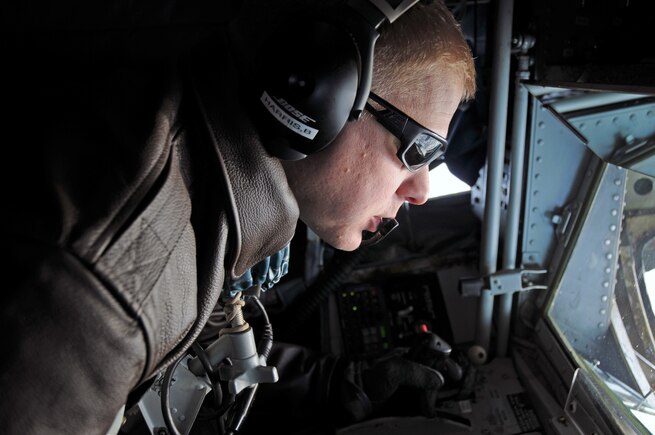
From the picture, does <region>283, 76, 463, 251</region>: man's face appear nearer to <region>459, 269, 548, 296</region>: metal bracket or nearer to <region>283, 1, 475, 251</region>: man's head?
<region>283, 1, 475, 251</region>: man's head

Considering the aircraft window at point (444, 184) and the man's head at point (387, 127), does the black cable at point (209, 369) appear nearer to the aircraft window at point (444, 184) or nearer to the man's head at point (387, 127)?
the man's head at point (387, 127)

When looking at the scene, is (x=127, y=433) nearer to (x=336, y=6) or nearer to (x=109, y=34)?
(x=109, y=34)

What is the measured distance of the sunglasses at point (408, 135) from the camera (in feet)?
2.89

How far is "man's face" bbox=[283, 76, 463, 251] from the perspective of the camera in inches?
34.6

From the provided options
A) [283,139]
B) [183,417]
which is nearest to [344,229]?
[283,139]

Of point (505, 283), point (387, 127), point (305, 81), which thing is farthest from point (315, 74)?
point (505, 283)

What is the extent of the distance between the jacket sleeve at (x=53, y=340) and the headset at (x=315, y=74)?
0.33 meters

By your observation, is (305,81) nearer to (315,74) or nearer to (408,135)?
(315,74)

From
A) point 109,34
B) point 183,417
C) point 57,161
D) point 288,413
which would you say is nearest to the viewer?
point 57,161

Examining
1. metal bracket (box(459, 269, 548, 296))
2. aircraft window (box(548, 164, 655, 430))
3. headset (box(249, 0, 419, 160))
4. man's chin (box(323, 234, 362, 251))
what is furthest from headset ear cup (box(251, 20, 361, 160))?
metal bracket (box(459, 269, 548, 296))

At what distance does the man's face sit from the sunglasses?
0.5 inches

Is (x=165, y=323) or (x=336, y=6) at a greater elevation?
(x=336, y=6)

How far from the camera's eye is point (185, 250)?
0.69 meters

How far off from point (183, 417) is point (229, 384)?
0.23 metres
